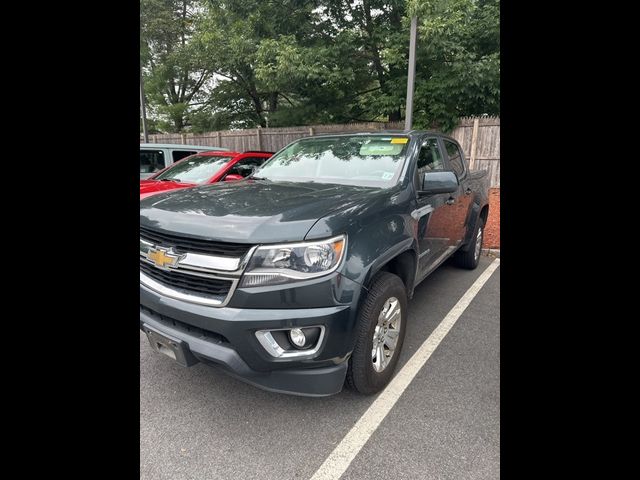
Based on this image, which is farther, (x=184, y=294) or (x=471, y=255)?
(x=471, y=255)

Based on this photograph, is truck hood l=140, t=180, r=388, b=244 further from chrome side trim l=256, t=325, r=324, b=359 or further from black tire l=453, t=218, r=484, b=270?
black tire l=453, t=218, r=484, b=270

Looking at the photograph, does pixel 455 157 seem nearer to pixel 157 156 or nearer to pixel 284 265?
pixel 284 265

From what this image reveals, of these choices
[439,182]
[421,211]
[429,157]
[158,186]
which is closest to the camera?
[439,182]

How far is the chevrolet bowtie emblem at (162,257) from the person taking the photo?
222cm

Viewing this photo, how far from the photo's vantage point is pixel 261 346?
6.48 ft

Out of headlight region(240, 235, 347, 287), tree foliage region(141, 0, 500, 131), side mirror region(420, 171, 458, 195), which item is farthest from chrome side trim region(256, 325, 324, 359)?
tree foliage region(141, 0, 500, 131)

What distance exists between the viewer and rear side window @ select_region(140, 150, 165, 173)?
7.79m

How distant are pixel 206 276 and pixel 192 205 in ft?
2.04

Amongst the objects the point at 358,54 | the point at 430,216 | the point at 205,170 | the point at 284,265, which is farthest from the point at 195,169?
the point at 358,54

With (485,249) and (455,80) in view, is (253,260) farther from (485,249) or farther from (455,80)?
(455,80)

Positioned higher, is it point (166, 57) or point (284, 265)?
point (166, 57)

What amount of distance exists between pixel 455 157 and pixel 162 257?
11.6 ft

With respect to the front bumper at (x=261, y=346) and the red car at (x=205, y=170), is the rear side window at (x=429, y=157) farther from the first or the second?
the red car at (x=205, y=170)

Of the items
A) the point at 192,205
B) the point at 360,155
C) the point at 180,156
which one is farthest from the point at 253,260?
the point at 180,156
